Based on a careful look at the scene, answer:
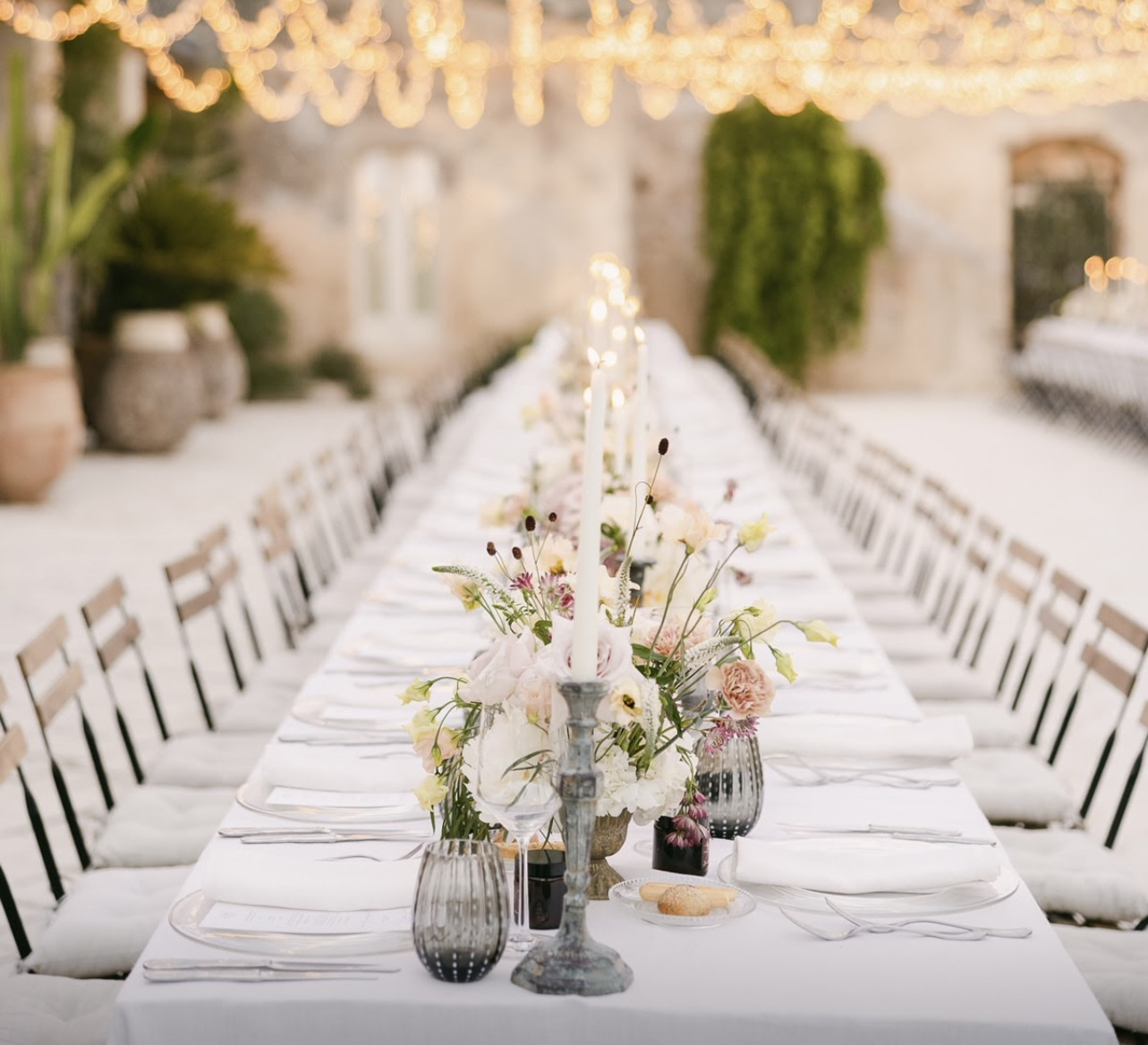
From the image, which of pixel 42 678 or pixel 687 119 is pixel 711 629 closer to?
pixel 42 678

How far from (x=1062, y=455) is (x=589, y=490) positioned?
1043 centimetres

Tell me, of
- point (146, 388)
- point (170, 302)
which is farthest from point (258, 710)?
point (170, 302)

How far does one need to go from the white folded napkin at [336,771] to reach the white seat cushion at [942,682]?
1698 millimetres

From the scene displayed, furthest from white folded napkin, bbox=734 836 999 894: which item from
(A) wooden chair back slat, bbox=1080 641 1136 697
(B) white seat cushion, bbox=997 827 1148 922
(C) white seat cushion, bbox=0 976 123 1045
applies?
(A) wooden chair back slat, bbox=1080 641 1136 697

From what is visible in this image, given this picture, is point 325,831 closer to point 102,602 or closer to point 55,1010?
point 55,1010

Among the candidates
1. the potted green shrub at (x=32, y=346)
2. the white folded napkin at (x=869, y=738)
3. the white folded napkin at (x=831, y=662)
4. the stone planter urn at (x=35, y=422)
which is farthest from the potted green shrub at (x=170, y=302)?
the white folded napkin at (x=869, y=738)

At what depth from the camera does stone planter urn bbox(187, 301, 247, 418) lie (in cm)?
1242

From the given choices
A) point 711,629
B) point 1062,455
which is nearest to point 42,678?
point 711,629

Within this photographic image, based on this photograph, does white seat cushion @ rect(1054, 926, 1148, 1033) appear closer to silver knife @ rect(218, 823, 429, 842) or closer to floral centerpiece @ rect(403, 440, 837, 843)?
floral centerpiece @ rect(403, 440, 837, 843)

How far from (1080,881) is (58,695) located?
5.98 ft

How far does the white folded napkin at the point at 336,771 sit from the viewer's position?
7.93 feet

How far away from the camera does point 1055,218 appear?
16156 millimetres

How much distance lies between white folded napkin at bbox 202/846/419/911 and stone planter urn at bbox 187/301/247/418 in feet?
34.7

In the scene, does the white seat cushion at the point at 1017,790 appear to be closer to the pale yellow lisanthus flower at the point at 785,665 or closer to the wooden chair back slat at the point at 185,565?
the pale yellow lisanthus flower at the point at 785,665
